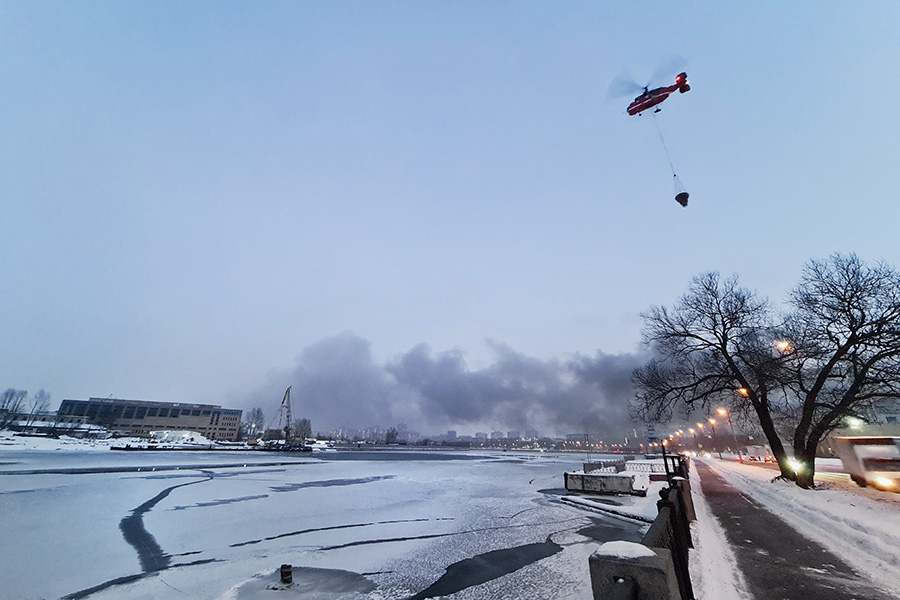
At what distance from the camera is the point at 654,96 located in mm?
20766

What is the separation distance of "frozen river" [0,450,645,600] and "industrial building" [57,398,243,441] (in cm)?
17320

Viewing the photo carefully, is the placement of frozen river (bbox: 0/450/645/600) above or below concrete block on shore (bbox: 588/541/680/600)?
below

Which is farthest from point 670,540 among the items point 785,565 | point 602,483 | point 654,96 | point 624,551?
point 654,96

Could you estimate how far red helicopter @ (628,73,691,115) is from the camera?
65.8ft

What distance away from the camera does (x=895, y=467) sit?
586 inches

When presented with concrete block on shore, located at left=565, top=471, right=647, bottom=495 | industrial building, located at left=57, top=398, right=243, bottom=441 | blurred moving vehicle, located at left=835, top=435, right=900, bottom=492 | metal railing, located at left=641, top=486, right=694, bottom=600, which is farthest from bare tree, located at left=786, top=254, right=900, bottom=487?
industrial building, located at left=57, top=398, right=243, bottom=441

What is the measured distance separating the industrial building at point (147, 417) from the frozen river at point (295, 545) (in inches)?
6819

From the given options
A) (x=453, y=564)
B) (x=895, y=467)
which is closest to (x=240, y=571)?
(x=453, y=564)

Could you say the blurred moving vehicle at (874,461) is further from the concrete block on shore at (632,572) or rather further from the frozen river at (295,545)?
the concrete block on shore at (632,572)

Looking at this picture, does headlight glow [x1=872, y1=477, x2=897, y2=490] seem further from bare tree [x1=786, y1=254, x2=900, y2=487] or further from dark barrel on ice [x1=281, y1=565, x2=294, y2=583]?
dark barrel on ice [x1=281, y1=565, x2=294, y2=583]

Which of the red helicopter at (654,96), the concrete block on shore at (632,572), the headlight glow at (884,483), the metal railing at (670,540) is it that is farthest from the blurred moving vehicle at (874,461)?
the concrete block on shore at (632,572)

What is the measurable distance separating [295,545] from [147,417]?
201 meters

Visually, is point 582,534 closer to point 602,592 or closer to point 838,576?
point 838,576

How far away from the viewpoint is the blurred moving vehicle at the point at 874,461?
1486cm
